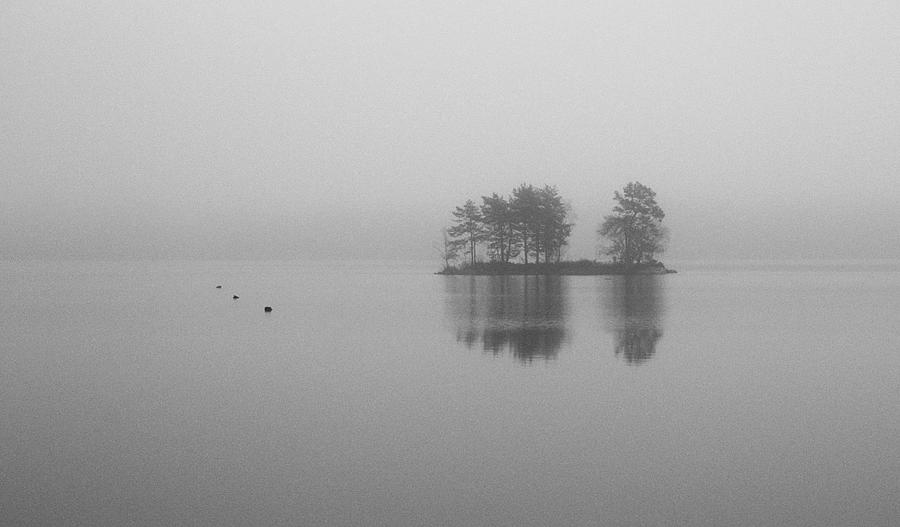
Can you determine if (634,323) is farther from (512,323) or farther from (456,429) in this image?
(456,429)

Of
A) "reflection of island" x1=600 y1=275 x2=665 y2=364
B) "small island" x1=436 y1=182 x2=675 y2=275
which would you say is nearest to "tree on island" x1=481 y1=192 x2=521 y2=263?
"small island" x1=436 y1=182 x2=675 y2=275

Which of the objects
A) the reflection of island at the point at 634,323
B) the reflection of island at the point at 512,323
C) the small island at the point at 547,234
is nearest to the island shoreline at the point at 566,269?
the small island at the point at 547,234

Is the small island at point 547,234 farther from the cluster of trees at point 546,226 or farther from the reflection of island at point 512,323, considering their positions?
the reflection of island at point 512,323

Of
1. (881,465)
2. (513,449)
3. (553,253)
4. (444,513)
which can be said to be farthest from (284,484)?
(553,253)

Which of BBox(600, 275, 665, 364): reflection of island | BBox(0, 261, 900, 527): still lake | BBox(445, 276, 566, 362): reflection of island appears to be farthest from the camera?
BBox(445, 276, 566, 362): reflection of island

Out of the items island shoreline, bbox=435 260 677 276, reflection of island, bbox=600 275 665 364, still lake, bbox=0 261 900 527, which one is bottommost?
still lake, bbox=0 261 900 527

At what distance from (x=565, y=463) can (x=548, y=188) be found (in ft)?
275

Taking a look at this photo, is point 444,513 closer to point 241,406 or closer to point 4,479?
point 4,479

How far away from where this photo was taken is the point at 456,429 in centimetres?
1116

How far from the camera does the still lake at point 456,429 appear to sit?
25.6 feet

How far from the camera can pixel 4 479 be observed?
8734 mm

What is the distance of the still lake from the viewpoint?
781cm

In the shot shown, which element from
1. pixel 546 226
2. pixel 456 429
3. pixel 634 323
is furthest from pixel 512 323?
pixel 546 226

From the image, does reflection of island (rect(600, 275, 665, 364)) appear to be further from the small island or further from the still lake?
the small island
